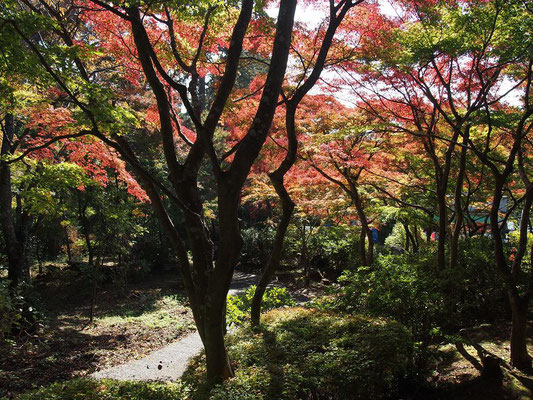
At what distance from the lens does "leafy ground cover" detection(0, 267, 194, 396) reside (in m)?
5.94

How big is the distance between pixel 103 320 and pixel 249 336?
5.95 meters

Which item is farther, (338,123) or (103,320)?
(103,320)

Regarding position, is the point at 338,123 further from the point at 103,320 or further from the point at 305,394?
the point at 103,320

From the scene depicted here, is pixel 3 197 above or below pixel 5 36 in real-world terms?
below

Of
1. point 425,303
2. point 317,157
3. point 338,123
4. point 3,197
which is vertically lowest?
point 425,303

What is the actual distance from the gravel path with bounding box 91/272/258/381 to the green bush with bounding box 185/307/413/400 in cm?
144

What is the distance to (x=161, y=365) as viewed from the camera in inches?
243

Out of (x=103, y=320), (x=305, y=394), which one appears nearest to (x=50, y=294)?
(x=103, y=320)

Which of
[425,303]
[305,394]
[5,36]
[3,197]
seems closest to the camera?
[305,394]

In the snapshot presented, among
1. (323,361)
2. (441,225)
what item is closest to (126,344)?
(323,361)

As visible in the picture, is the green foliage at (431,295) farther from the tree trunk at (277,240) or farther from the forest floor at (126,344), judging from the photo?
the tree trunk at (277,240)

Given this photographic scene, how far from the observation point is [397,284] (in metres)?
4.77

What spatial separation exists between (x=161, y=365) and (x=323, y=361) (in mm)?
3707

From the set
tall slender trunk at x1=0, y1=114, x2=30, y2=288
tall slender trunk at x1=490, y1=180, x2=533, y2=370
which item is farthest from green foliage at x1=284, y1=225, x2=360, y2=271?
tall slender trunk at x1=490, y1=180, x2=533, y2=370
